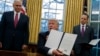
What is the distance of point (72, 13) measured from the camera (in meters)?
7.79

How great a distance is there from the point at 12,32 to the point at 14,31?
49 mm

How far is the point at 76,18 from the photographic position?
7746mm

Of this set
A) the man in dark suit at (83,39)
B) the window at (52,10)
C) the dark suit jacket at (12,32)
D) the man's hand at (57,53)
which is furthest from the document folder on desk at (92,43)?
the man's hand at (57,53)

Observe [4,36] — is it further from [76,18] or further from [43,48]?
[76,18]

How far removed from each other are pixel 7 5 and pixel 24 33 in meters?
3.02

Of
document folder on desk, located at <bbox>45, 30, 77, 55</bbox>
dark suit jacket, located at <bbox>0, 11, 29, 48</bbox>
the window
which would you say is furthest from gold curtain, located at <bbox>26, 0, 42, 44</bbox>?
document folder on desk, located at <bbox>45, 30, 77, 55</bbox>

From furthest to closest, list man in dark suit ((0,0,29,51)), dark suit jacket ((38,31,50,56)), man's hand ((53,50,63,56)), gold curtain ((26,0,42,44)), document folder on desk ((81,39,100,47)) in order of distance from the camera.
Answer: gold curtain ((26,0,42,44))
document folder on desk ((81,39,100,47))
man in dark suit ((0,0,29,51))
dark suit jacket ((38,31,50,56))
man's hand ((53,50,63,56))

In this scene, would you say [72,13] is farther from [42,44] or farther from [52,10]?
[42,44]

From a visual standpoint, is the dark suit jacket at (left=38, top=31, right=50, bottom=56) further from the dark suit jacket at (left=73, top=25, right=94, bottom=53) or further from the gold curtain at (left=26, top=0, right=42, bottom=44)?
the gold curtain at (left=26, top=0, right=42, bottom=44)

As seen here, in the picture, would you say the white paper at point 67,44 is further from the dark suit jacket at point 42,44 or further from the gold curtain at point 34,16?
the gold curtain at point 34,16

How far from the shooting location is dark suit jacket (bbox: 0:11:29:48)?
500 cm

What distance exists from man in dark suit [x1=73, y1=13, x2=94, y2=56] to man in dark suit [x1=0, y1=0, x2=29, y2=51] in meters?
Result: 1.39

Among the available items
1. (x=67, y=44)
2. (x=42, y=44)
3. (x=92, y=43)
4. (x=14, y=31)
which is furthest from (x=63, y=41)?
(x=92, y=43)

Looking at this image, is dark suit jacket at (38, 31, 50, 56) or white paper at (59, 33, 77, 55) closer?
white paper at (59, 33, 77, 55)
